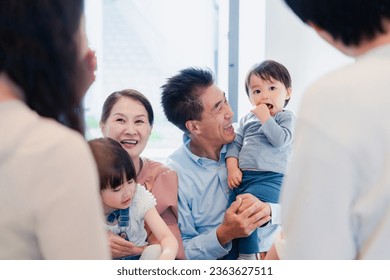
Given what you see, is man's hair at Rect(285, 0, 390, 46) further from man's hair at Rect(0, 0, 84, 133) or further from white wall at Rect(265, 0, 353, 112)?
white wall at Rect(265, 0, 353, 112)

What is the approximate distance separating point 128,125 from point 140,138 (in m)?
0.04

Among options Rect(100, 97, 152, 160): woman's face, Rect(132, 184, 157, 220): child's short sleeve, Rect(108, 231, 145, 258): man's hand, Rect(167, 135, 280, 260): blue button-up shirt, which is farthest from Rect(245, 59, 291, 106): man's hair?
Rect(108, 231, 145, 258): man's hand

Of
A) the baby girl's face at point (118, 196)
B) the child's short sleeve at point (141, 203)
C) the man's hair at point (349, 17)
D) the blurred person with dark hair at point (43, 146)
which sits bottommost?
the child's short sleeve at point (141, 203)

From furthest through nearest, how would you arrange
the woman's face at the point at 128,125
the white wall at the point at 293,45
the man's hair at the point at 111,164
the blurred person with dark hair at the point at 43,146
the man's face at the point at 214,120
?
the white wall at the point at 293,45 → the man's face at the point at 214,120 → the woman's face at the point at 128,125 → the man's hair at the point at 111,164 → the blurred person with dark hair at the point at 43,146

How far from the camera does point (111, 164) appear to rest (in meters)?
1.03

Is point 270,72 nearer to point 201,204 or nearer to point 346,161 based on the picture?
point 201,204

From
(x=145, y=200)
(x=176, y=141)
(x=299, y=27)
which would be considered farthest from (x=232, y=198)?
(x=299, y=27)

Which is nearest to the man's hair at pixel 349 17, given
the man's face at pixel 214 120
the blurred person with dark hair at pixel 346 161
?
the blurred person with dark hair at pixel 346 161

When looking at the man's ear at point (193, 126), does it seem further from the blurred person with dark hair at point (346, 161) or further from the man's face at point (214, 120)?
the blurred person with dark hair at point (346, 161)

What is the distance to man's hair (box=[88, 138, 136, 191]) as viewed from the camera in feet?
3.37

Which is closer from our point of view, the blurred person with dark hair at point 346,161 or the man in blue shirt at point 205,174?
the blurred person with dark hair at point 346,161

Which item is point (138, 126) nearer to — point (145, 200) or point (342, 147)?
point (145, 200)

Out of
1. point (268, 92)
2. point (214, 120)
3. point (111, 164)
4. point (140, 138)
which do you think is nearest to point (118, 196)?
point (111, 164)

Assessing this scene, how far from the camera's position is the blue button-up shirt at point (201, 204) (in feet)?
3.98
